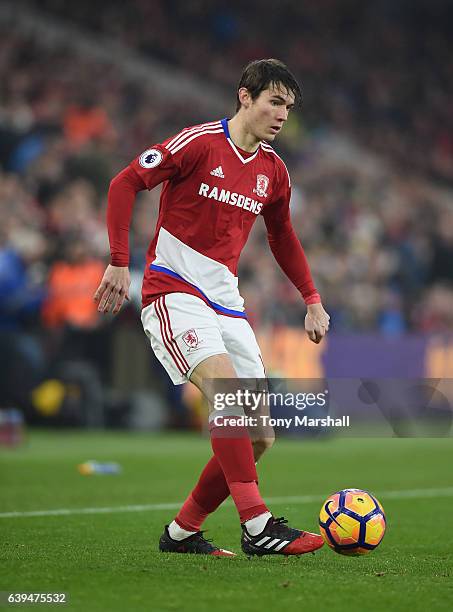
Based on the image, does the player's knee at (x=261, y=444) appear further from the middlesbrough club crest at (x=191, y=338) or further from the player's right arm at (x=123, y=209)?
the player's right arm at (x=123, y=209)

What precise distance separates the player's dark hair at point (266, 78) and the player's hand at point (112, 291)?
1.14 meters

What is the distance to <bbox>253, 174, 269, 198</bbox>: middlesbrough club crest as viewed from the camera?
5.59 metres

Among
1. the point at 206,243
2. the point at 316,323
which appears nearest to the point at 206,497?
the point at 316,323

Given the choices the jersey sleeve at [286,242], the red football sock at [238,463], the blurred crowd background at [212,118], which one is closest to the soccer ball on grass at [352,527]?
the red football sock at [238,463]

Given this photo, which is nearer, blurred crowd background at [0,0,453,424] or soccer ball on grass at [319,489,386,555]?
soccer ball on grass at [319,489,386,555]

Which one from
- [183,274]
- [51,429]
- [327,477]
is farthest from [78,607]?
[51,429]

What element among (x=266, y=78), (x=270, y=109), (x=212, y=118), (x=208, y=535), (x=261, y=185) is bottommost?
(x=208, y=535)

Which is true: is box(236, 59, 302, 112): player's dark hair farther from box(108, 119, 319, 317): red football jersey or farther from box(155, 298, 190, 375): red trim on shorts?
box(155, 298, 190, 375): red trim on shorts

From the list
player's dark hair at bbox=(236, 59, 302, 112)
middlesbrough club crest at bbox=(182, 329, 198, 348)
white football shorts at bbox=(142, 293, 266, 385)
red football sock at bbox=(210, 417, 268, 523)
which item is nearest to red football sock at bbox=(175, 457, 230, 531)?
red football sock at bbox=(210, 417, 268, 523)

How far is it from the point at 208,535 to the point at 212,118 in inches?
652

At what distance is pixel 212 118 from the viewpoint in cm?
2197

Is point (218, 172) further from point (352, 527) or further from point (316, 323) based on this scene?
point (352, 527)

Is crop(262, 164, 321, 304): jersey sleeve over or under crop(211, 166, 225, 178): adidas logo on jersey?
under

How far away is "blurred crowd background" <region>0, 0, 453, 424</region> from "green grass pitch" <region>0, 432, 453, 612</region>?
2345 mm
